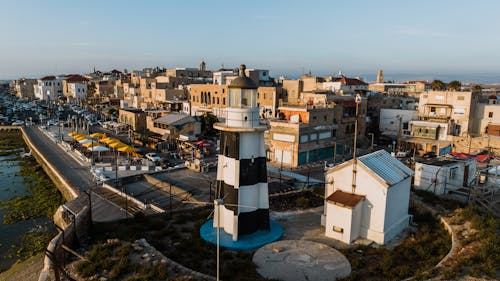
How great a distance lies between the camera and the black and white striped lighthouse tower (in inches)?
510

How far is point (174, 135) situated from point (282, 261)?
3748 cm

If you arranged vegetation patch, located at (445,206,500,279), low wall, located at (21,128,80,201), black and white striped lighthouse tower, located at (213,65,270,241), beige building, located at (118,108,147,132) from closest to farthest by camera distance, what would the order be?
vegetation patch, located at (445,206,500,279), black and white striped lighthouse tower, located at (213,65,270,241), low wall, located at (21,128,80,201), beige building, located at (118,108,147,132)

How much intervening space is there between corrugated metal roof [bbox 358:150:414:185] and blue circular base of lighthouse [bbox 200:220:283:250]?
14.3ft

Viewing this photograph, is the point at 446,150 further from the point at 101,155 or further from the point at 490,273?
the point at 101,155

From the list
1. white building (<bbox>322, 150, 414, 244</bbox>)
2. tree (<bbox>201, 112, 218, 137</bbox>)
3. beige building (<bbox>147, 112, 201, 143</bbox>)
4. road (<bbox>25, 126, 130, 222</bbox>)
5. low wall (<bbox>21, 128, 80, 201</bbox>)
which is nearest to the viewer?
white building (<bbox>322, 150, 414, 244</bbox>)

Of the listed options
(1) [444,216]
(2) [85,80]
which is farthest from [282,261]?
(2) [85,80]

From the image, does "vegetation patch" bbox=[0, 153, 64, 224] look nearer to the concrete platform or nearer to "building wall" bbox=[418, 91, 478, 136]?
the concrete platform

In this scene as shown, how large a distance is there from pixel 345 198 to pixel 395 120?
42391 mm

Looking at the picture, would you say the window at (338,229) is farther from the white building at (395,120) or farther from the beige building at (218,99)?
the beige building at (218,99)

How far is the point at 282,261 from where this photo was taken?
1147 cm

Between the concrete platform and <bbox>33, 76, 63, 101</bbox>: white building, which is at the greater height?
<bbox>33, 76, 63, 101</bbox>: white building

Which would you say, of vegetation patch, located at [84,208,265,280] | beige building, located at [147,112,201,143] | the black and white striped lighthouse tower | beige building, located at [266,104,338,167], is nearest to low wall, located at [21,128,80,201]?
vegetation patch, located at [84,208,265,280]

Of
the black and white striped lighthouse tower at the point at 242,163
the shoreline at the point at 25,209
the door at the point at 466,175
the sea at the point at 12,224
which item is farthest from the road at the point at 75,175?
the door at the point at 466,175

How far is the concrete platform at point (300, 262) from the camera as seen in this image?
10633 millimetres
